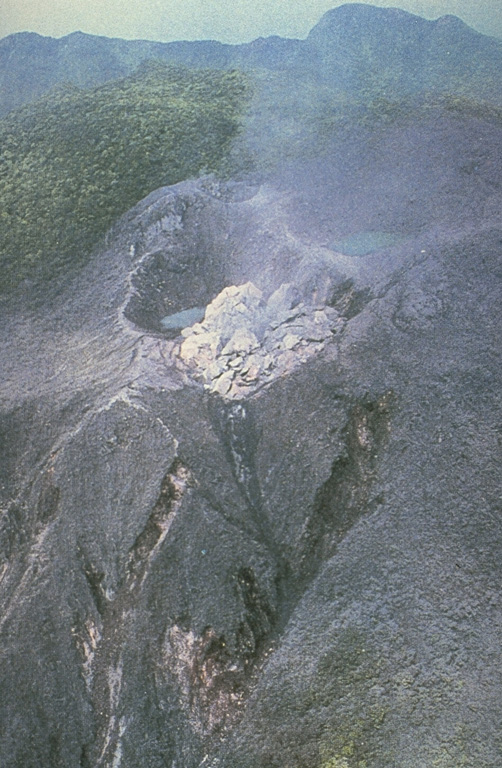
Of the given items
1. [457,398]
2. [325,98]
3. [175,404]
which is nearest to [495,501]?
[457,398]

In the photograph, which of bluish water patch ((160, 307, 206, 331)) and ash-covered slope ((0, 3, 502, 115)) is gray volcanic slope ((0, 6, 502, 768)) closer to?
bluish water patch ((160, 307, 206, 331))

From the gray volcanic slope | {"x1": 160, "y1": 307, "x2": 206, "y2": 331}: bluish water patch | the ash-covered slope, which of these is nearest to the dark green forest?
the ash-covered slope

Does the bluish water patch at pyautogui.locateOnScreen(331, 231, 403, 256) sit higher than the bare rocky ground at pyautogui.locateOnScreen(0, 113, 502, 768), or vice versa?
the bluish water patch at pyautogui.locateOnScreen(331, 231, 403, 256)

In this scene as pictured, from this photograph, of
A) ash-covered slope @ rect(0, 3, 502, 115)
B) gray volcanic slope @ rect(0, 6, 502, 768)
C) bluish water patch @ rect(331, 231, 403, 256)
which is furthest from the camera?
ash-covered slope @ rect(0, 3, 502, 115)

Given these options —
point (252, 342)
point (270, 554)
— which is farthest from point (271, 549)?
point (252, 342)

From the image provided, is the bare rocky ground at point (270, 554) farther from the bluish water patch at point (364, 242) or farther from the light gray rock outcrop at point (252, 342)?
the bluish water patch at point (364, 242)

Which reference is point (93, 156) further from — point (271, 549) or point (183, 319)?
point (271, 549)
